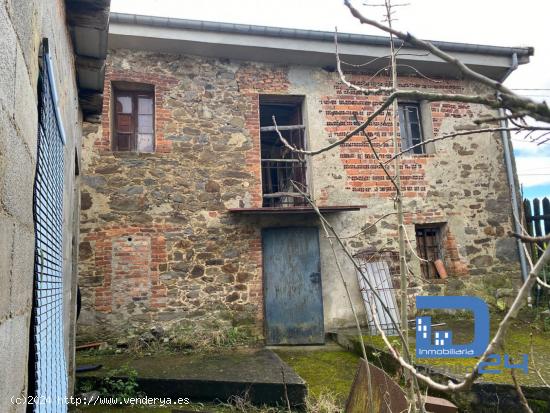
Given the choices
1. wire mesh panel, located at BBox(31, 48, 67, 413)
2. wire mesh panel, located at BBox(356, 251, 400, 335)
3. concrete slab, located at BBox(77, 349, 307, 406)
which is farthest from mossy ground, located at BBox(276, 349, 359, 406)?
wire mesh panel, located at BBox(31, 48, 67, 413)

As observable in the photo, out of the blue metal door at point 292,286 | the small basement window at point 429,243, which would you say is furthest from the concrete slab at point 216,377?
the small basement window at point 429,243

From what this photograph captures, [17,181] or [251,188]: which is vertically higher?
[251,188]

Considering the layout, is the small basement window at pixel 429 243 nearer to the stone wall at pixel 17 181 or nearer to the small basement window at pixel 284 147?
the small basement window at pixel 284 147

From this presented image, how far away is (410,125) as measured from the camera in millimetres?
7949

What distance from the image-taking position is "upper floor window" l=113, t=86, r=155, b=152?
6.79m

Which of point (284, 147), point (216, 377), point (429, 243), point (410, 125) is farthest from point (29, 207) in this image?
point (410, 125)

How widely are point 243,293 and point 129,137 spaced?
10.6ft

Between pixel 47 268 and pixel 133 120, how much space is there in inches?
209

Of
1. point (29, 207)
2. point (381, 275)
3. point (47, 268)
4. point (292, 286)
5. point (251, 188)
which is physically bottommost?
point (292, 286)

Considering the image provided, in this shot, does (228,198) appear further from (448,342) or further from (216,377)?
(448,342)

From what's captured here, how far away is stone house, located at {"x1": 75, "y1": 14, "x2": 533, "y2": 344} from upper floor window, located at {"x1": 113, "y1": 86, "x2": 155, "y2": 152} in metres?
0.02

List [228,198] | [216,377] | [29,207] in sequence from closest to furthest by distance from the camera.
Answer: [29,207] < [216,377] < [228,198]

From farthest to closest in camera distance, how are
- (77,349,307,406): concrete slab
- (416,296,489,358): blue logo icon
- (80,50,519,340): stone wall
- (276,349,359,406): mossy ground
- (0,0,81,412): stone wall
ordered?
1. (80,50,519,340): stone wall
2. (416,296,489,358): blue logo icon
3. (276,349,359,406): mossy ground
4. (77,349,307,406): concrete slab
5. (0,0,81,412): stone wall

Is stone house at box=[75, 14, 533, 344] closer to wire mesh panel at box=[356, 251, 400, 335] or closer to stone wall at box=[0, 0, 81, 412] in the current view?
wire mesh panel at box=[356, 251, 400, 335]
